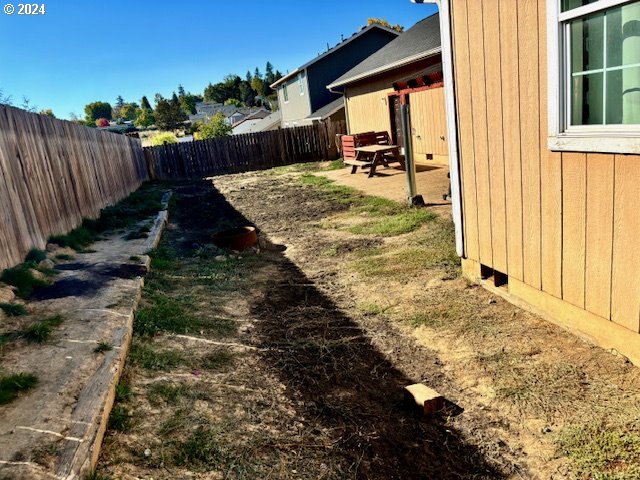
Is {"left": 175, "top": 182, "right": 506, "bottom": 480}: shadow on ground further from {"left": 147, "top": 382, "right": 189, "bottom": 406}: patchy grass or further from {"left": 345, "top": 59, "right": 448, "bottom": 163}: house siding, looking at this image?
{"left": 345, "top": 59, "right": 448, "bottom": 163}: house siding

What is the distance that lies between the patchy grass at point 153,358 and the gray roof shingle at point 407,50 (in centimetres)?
1074

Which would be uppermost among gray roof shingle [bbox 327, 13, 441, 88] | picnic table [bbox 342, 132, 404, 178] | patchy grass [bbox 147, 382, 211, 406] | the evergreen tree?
the evergreen tree

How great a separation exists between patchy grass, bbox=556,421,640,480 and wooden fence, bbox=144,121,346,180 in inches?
772

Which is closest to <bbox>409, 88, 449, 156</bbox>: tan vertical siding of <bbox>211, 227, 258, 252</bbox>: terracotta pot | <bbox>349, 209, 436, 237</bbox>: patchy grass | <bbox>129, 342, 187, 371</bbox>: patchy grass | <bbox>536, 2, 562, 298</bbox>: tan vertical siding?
<bbox>349, 209, 436, 237</bbox>: patchy grass

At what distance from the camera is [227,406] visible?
273cm

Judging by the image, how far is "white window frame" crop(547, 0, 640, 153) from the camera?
2670mm

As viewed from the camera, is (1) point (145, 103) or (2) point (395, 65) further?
(1) point (145, 103)

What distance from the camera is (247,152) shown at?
21.5 meters

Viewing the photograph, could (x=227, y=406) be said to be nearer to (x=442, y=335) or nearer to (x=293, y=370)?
(x=293, y=370)

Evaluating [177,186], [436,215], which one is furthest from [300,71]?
[436,215]

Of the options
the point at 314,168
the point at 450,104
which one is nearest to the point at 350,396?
the point at 450,104

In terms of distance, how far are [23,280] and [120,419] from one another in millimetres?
2558

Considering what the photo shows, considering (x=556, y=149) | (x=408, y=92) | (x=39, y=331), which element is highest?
(x=408, y=92)

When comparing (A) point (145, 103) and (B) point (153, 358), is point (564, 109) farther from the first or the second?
(A) point (145, 103)
